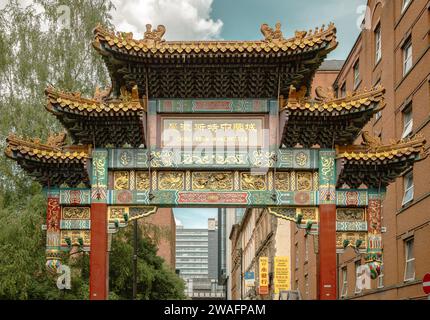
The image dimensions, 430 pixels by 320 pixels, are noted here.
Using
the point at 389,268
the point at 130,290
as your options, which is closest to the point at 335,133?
the point at 389,268

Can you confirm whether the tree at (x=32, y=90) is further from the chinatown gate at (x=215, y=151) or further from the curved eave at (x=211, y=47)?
the curved eave at (x=211, y=47)

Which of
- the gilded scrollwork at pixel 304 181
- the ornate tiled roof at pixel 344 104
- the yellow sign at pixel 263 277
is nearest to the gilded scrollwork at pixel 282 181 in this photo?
the gilded scrollwork at pixel 304 181

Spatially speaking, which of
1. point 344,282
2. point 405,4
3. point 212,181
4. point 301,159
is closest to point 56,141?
point 212,181

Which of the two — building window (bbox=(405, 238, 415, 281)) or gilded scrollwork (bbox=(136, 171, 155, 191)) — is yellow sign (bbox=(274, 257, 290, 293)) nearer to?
building window (bbox=(405, 238, 415, 281))

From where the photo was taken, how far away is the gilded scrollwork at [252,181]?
53.5ft

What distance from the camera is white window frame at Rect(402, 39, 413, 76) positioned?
2442 cm

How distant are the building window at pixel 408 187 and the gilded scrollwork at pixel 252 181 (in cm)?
928

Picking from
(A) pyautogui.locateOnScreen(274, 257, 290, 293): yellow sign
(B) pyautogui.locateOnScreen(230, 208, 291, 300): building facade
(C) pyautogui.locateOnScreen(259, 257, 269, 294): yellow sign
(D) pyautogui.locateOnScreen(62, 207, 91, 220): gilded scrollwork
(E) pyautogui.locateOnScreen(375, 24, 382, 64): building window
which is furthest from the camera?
(B) pyautogui.locateOnScreen(230, 208, 291, 300): building facade

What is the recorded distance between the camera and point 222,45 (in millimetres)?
15664

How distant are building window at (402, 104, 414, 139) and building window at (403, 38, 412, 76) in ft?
4.79

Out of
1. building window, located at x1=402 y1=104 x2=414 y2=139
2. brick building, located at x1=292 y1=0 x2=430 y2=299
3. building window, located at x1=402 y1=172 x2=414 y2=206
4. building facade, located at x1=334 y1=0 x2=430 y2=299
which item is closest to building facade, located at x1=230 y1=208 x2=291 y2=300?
brick building, located at x1=292 y1=0 x2=430 y2=299

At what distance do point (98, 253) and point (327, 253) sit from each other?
5.59m

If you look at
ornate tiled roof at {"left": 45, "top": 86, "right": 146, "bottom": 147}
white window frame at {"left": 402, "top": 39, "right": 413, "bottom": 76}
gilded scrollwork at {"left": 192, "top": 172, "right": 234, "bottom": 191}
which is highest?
white window frame at {"left": 402, "top": 39, "right": 413, "bottom": 76}

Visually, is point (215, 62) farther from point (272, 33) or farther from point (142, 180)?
point (142, 180)
